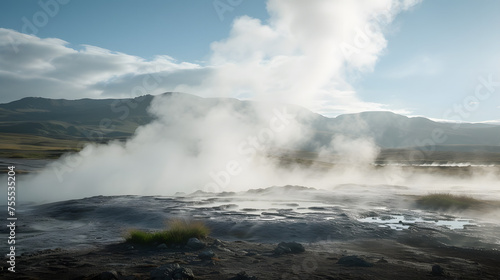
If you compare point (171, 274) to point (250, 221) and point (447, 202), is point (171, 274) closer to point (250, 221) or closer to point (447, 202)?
point (250, 221)

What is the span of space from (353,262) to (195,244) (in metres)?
4.73

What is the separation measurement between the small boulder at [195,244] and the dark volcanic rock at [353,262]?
13.7 ft

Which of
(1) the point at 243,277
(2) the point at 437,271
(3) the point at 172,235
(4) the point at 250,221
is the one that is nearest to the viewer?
(1) the point at 243,277

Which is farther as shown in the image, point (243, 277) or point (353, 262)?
point (353, 262)

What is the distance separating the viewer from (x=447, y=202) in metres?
23.1

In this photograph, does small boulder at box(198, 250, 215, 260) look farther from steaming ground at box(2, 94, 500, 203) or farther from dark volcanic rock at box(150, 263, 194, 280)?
steaming ground at box(2, 94, 500, 203)

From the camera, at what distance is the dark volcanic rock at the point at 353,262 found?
368 inches

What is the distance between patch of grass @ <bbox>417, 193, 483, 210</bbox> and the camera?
22391 mm

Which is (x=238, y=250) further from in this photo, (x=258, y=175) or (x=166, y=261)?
(x=258, y=175)

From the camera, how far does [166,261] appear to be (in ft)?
31.2

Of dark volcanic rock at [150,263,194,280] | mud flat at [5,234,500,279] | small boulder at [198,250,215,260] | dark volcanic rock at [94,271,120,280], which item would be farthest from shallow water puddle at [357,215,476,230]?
dark volcanic rock at [94,271,120,280]

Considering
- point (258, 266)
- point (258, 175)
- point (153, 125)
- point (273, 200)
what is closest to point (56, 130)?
point (153, 125)

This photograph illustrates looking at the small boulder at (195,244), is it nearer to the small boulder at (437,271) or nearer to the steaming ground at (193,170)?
the small boulder at (437,271)

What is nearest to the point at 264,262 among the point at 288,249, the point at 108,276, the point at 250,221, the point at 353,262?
the point at 288,249
